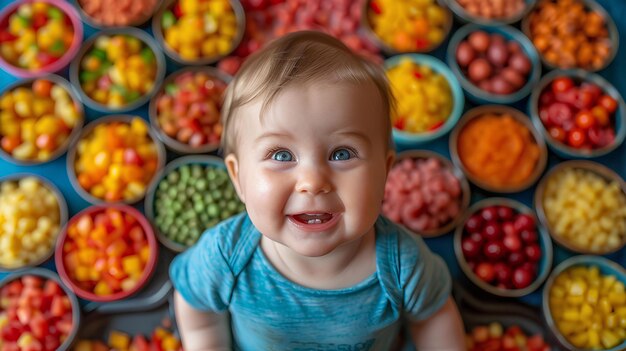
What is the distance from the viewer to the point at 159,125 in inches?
69.2

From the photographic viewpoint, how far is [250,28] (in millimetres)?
1963

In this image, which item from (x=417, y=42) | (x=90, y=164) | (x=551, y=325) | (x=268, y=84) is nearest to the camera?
(x=268, y=84)

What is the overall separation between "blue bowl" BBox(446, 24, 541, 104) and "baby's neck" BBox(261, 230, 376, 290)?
978 mm

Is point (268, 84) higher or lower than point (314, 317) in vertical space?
higher

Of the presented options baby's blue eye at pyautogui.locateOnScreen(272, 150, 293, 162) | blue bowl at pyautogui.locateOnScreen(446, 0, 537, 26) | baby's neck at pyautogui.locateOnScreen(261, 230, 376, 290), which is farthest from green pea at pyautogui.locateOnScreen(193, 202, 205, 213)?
A: blue bowl at pyautogui.locateOnScreen(446, 0, 537, 26)

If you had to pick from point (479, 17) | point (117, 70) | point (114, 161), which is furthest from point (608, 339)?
point (117, 70)

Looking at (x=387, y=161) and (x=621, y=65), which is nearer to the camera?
(x=387, y=161)

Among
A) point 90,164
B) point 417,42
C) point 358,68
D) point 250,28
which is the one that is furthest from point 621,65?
point 90,164

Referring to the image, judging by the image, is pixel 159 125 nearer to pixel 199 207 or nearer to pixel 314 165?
pixel 199 207

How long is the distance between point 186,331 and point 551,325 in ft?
3.37

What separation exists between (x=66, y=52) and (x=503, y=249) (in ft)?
5.10

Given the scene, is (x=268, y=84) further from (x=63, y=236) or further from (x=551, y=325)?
(x=551, y=325)

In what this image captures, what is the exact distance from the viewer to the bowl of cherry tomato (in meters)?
1.59

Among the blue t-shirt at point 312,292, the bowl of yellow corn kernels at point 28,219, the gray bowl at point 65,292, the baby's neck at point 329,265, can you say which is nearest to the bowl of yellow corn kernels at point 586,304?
the blue t-shirt at point 312,292
